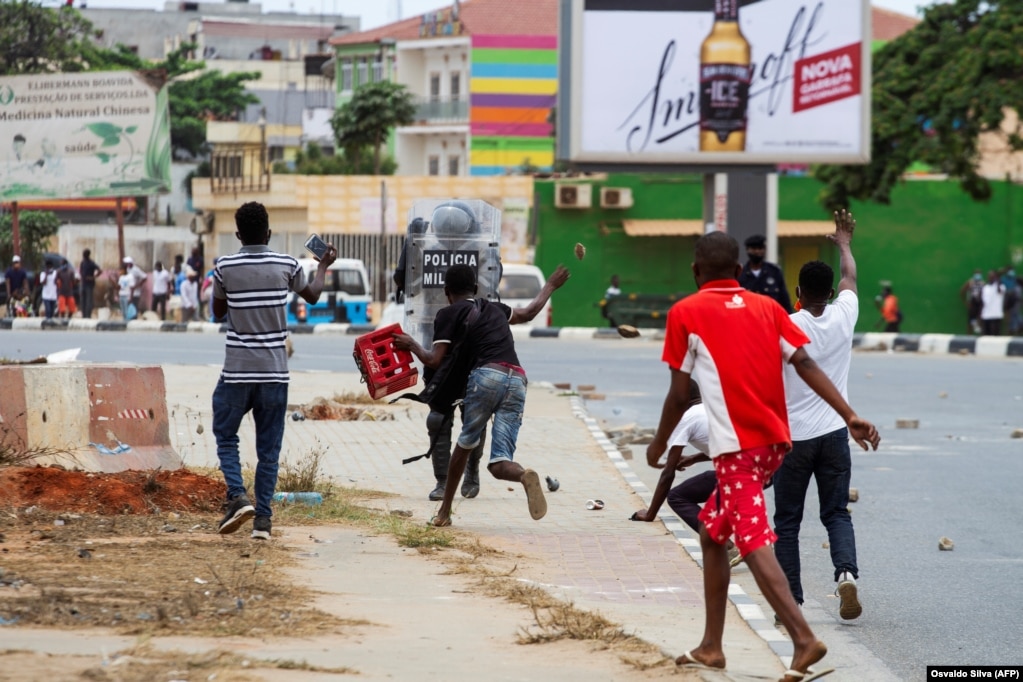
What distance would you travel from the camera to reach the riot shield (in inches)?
562

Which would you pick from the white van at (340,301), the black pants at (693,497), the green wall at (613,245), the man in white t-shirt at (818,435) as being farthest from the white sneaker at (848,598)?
the green wall at (613,245)

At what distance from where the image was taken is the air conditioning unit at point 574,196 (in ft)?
154

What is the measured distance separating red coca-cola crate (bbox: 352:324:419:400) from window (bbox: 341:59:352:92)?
73399 mm

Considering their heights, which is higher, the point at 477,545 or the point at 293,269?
the point at 293,269

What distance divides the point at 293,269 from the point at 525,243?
41.9m

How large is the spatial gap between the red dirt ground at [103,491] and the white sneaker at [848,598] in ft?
12.6

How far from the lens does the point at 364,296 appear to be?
40906mm

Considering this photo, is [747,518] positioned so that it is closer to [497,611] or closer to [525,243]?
[497,611]

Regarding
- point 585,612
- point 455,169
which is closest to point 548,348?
point 585,612

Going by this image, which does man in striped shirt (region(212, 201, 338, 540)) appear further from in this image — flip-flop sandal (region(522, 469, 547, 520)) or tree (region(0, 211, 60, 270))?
tree (region(0, 211, 60, 270))

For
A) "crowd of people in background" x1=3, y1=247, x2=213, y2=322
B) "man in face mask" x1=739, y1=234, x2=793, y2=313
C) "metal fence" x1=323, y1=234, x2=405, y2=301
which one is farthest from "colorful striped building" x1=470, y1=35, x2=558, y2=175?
"man in face mask" x1=739, y1=234, x2=793, y2=313

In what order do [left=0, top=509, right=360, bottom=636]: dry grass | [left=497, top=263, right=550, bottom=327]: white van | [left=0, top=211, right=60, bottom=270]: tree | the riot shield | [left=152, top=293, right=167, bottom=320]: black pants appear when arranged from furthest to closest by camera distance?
[left=0, top=211, right=60, bottom=270]: tree
[left=152, top=293, right=167, bottom=320]: black pants
[left=497, top=263, right=550, bottom=327]: white van
the riot shield
[left=0, top=509, right=360, bottom=636]: dry grass

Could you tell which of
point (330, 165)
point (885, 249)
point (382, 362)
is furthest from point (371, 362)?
point (330, 165)

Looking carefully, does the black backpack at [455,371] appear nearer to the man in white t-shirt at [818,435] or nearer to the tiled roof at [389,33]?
the man in white t-shirt at [818,435]
